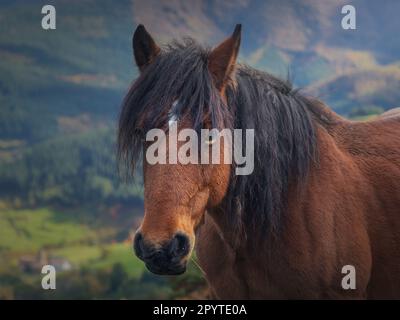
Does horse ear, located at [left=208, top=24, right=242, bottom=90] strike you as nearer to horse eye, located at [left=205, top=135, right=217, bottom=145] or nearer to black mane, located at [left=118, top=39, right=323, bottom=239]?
black mane, located at [left=118, top=39, right=323, bottom=239]

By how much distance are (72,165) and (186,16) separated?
8.58m

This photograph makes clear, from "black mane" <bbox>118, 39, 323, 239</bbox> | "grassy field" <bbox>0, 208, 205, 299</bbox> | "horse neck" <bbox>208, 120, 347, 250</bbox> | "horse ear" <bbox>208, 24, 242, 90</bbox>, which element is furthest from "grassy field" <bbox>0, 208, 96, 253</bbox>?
"horse ear" <bbox>208, 24, 242, 90</bbox>

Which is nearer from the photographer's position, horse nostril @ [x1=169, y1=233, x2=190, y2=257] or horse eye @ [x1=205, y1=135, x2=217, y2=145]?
horse nostril @ [x1=169, y1=233, x2=190, y2=257]

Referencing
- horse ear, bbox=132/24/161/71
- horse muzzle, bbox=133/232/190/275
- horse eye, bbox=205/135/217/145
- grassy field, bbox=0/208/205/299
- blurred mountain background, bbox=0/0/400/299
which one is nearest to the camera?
horse muzzle, bbox=133/232/190/275

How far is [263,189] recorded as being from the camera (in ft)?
12.2

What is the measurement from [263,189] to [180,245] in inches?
33.8

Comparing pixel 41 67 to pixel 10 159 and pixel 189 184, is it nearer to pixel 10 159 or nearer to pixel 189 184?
A: pixel 10 159

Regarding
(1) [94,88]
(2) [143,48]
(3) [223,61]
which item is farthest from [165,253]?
(1) [94,88]

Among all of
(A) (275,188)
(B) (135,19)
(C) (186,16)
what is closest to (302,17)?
(C) (186,16)

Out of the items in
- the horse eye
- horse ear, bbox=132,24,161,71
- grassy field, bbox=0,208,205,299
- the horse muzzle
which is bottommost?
grassy field, bbox=0,208,205,299

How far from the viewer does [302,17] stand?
25.4m

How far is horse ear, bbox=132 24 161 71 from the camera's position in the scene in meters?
3.68

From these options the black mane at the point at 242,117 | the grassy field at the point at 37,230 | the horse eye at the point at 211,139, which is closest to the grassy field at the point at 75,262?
the grassy field at the point at 37,230

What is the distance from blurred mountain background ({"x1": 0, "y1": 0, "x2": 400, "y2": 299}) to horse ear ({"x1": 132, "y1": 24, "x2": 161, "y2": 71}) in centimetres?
1340
